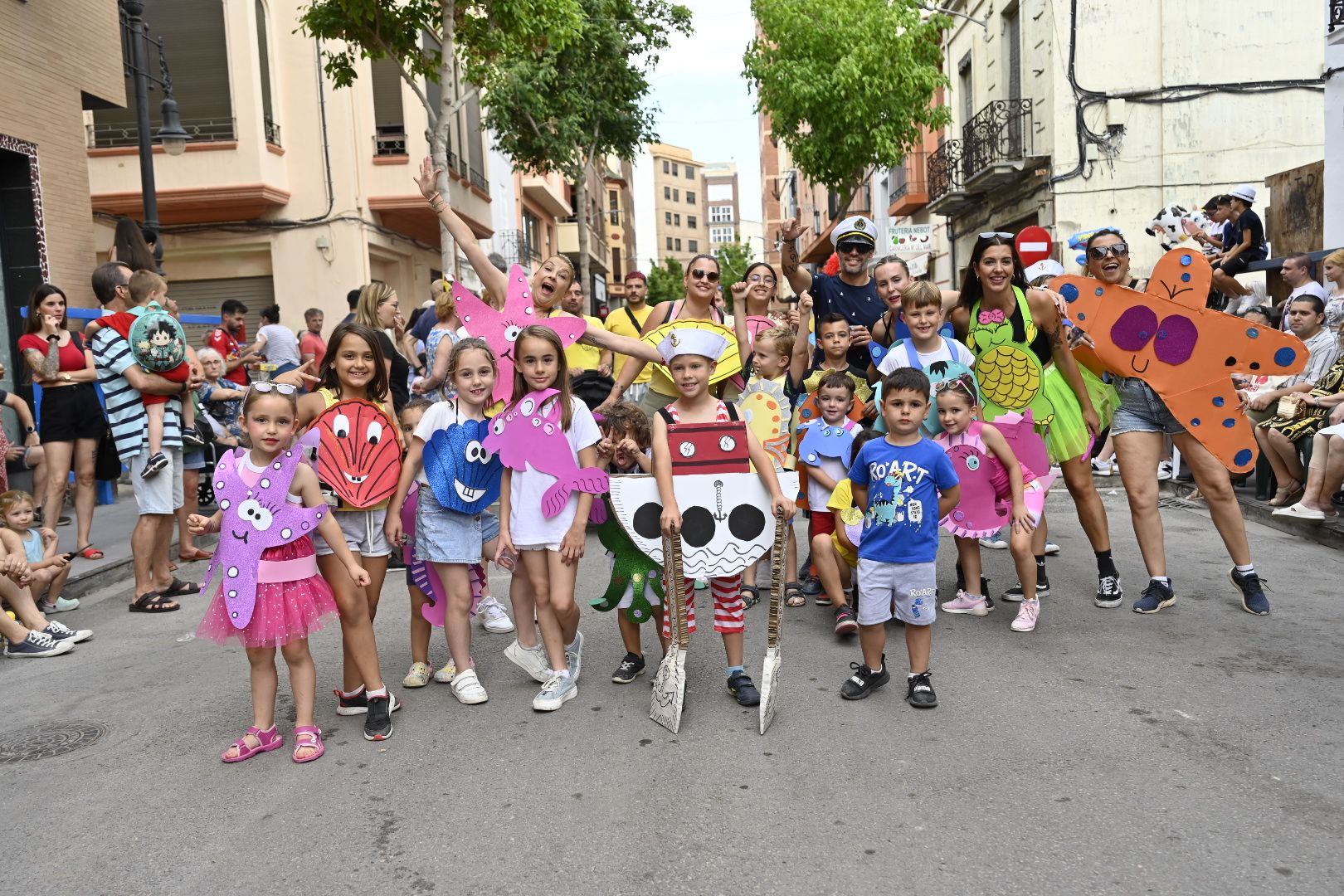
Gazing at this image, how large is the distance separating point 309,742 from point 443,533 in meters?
1.05

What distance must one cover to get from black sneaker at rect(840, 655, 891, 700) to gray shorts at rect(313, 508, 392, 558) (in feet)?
7.12

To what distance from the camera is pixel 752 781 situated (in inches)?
149

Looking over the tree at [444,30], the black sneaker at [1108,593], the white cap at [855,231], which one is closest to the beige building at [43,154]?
the tree at [444,30]

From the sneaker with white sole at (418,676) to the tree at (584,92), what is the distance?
19.9m

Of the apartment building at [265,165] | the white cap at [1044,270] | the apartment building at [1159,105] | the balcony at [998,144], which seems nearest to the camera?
the white cap at [1044,270]

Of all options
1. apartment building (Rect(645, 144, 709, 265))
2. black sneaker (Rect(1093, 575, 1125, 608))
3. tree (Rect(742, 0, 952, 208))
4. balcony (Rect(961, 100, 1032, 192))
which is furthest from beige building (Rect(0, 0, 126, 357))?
apartment building (Rect(645, 144, 709, 265))

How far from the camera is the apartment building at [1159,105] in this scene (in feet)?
62.2

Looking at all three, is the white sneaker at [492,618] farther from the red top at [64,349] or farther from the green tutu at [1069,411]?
the red top at [64,349]

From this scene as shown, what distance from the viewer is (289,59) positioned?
20.6 metres

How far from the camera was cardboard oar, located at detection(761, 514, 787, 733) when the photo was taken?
4293 mm

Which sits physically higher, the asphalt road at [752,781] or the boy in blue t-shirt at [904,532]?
the boy in blue t-shirt at [904,532]

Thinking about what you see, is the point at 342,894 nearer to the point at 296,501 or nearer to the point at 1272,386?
the point at 296,501

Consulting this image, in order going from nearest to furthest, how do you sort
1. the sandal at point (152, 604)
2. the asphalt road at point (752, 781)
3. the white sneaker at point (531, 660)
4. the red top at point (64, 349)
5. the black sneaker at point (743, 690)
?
the asphalt road at point (752, 781) → the black sneaker at point (743, 690) → the white sneaker at point (531, 660) → the sandal at point (152, 604) → the red top at point (64, 349)

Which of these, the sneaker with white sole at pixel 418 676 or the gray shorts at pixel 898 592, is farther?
the sneaker with white sole at pixel 418 676
